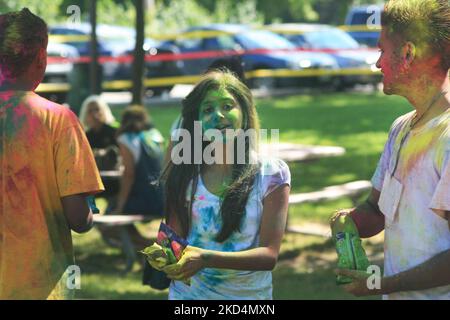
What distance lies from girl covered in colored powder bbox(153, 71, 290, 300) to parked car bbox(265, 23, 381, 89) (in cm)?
1968

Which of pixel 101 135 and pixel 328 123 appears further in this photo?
pixel 328 123

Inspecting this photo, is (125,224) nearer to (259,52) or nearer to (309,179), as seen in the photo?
(309,179)

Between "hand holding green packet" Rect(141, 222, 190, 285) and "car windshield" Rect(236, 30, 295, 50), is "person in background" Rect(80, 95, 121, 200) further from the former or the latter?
"car windshield" Rect(236, 30, 295, 50)

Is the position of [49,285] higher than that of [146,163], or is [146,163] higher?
[49,285]

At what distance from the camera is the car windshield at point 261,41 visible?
25.2m

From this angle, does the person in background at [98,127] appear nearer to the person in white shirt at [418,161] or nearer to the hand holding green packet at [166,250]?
the hand holding green packet at [166,250]

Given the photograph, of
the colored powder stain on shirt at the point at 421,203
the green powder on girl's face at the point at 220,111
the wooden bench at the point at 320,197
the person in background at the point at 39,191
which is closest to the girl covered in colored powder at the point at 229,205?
the green powder on girl's face at the point at 220,111

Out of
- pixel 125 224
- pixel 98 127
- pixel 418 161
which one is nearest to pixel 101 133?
pixel 98 127

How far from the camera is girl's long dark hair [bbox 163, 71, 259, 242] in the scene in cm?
364

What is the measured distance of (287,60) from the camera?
26.2 metres

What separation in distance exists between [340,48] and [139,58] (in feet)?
48.5
